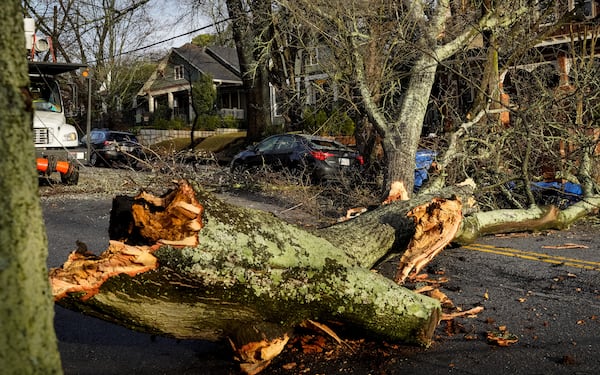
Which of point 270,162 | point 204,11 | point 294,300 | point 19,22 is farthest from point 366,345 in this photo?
point 204,11

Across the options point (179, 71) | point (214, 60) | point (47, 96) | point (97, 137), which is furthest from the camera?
point (179, 71)

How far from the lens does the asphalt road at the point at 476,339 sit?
3551 millimetres

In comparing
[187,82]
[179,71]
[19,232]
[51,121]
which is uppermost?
[179,71]

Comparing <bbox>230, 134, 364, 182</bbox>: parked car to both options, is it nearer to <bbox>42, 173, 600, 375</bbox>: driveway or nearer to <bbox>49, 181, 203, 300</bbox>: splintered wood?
<bbox>42, 173, 600, 375</bbox>: driveway

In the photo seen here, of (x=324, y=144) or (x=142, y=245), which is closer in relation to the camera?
→ (x=142, y=245)

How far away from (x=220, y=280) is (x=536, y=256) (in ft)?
14.9

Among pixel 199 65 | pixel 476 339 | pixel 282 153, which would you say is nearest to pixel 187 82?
pixel 199 65

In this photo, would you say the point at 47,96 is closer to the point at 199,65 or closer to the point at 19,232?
the point at 19,232

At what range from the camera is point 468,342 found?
12.9 ft

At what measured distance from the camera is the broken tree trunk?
3139 millimetres

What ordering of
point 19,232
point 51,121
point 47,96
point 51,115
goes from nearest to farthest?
point 19,232
point 51,121
point 51,115
point 47,96

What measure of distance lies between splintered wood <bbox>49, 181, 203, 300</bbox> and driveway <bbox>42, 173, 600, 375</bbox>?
866 millimetres

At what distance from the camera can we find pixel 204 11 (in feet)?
66.4

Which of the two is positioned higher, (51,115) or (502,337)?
(51,115)
